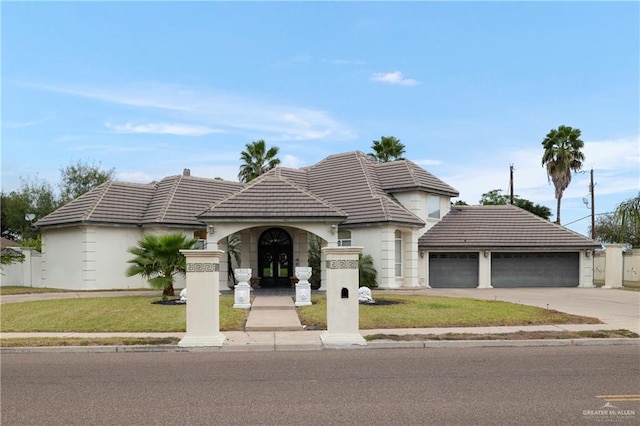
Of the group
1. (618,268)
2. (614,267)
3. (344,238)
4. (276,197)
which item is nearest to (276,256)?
(344,238)

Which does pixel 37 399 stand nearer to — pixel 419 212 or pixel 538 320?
pixel 538 320

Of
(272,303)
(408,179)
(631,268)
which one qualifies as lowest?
(631,268)

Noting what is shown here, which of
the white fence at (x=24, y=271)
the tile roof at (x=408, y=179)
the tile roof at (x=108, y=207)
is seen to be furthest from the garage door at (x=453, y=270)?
the white fence at (x=24, y=271)

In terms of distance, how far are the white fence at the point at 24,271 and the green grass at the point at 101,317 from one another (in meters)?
11.7

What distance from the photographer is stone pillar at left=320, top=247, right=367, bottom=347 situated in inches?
497

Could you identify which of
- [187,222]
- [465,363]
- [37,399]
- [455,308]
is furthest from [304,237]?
[37,399]

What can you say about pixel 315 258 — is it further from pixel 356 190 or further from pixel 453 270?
pixel 453 270

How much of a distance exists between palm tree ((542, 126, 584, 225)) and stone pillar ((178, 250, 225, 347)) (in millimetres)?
38343

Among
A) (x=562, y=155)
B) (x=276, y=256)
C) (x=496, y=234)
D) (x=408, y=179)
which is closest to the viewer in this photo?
(x=276, y=256)

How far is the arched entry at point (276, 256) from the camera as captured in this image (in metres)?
27.7

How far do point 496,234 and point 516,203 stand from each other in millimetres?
33077

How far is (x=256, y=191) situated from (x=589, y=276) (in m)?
18.6

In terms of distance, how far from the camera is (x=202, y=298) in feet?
41.6

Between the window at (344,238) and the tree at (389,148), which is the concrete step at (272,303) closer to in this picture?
the window at (344,238)
